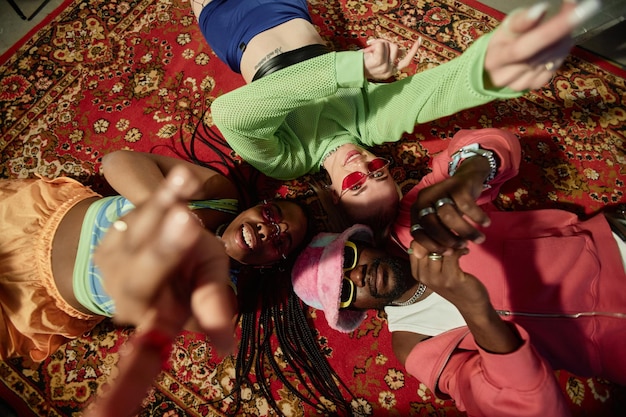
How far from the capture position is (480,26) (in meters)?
1.58

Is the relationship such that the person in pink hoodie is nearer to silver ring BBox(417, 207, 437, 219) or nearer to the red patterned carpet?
silver ring BBox(417, 207, 437, 219)

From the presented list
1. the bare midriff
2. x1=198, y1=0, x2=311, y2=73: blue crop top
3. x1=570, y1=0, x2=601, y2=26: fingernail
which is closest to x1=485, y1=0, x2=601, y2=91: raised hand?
x1=570, y1=0, x2=601, y2=26: fingernail

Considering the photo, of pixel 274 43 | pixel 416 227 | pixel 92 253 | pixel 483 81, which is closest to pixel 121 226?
pixel 416 227

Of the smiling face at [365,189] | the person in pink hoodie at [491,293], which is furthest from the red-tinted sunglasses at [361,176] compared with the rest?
the person in pink hoodie at [491,293]

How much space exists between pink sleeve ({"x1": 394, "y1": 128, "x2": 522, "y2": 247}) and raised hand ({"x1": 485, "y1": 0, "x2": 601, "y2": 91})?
0.80 feet

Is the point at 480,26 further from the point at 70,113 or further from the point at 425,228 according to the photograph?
the point at 70,113

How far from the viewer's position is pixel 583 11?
0.62 meters

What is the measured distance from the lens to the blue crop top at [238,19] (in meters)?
1.40

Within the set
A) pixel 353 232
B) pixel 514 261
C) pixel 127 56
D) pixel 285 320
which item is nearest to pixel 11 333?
pixel 285 320

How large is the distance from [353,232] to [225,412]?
80cm

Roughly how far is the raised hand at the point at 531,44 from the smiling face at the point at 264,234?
0.66m

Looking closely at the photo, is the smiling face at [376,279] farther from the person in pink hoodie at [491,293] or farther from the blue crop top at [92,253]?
the blue crop top at [92,253]

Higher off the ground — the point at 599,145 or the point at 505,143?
the point at 505,143

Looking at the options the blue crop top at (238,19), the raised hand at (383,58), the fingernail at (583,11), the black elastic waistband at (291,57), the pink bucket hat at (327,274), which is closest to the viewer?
the fingernail at (583,11)
